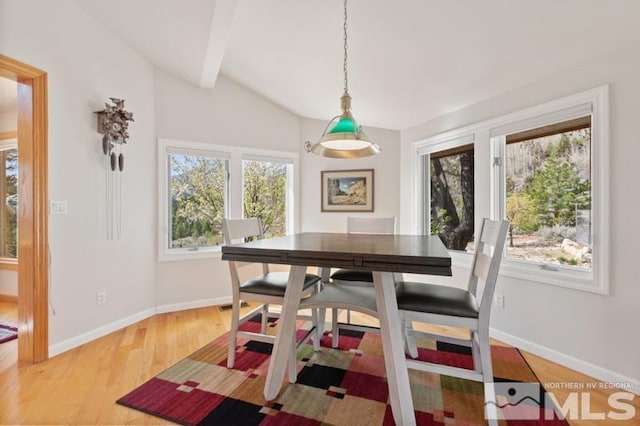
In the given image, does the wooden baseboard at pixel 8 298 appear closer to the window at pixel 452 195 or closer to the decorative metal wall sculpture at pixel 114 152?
the decorative metal wall sculpture at pixel 114 152

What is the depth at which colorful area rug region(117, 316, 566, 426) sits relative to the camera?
5.26ft

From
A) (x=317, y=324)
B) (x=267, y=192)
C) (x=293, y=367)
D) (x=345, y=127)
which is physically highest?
(x=345, y=127)

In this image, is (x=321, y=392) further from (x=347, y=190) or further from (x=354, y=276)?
(x=347, y=190)

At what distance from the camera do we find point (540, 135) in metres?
2.42

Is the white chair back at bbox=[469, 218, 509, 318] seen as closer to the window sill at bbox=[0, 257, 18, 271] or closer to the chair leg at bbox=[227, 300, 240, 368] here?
the chair leg at bbox=[227, 300, 240, 368]

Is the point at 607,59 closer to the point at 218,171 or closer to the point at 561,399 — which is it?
the point at 561,399

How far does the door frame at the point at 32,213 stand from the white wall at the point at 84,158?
0.07 meters

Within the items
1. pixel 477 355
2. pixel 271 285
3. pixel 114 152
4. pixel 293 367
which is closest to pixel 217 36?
pixel 114 152

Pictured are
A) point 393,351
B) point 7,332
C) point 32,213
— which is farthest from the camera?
point 7,332

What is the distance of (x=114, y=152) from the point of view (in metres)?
2.79

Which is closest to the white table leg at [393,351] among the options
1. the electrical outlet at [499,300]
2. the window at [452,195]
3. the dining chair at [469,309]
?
the dining chair at [469,309]

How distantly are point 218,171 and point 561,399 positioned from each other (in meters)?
3.50

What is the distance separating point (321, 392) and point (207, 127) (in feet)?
9.55

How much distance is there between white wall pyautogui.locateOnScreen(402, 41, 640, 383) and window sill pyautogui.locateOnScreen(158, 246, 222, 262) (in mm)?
3013
